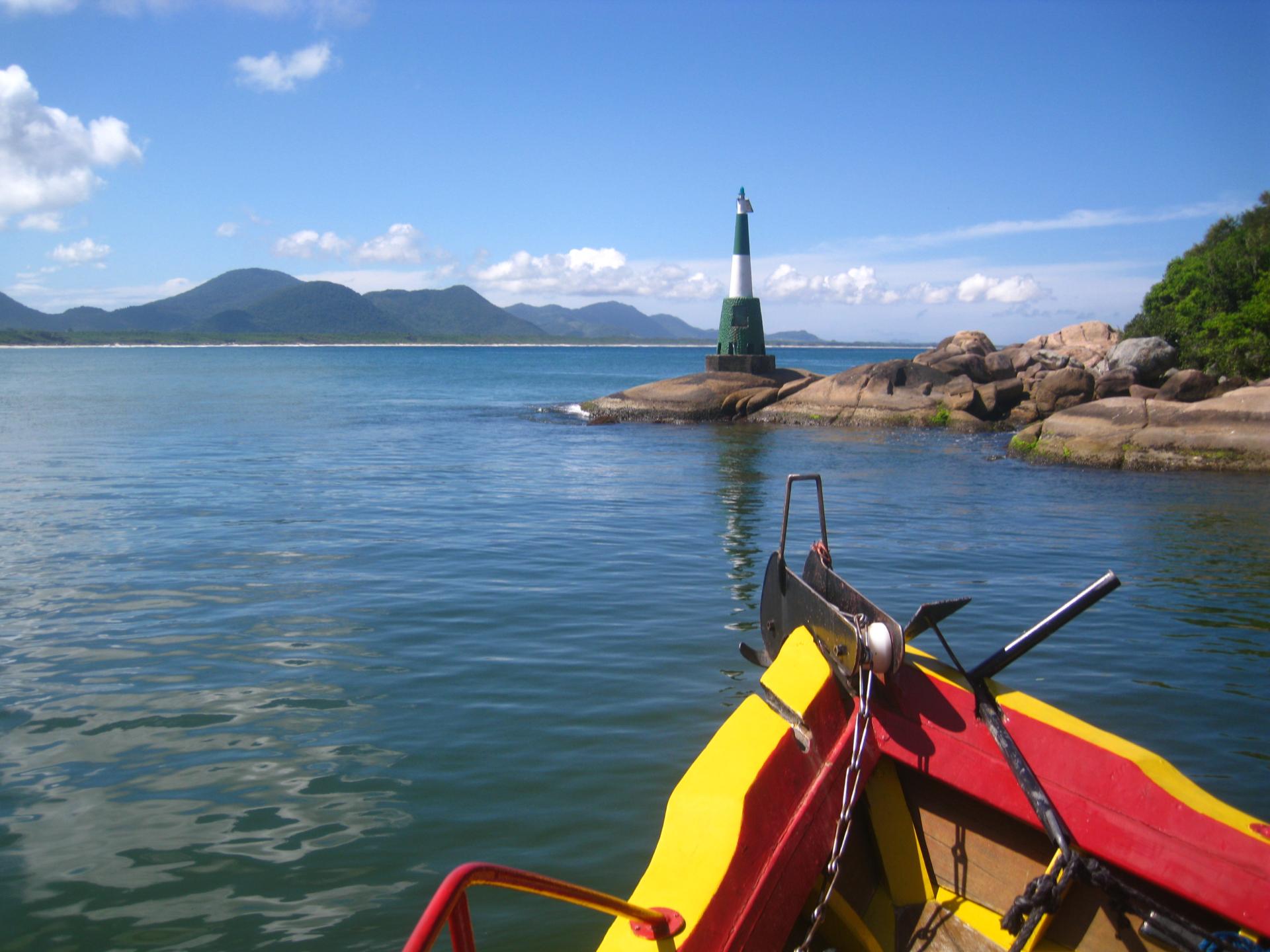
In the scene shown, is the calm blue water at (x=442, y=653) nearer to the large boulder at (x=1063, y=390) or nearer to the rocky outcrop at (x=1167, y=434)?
the rocky outcrop at (x=1167, y=434)

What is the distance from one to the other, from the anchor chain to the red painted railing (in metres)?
0.53

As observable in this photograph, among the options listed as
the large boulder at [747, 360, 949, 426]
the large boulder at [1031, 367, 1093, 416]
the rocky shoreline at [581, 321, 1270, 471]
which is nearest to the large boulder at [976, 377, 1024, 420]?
the rocky shoreline at [581, 321, 1270, 471]

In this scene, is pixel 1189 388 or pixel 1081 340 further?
pixel 1081 340

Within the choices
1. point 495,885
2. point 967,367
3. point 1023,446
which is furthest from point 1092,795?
point 967,367

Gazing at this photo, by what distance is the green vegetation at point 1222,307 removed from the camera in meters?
25.9

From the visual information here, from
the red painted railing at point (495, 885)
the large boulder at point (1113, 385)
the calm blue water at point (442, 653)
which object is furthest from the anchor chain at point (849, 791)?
the large boulder at point (1113, 385)

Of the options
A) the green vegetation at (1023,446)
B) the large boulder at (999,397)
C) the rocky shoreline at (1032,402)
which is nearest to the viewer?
the rocky shoreline at (1032,402)

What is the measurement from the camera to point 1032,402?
26125mm

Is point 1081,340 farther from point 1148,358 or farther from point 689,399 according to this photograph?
point 689,399

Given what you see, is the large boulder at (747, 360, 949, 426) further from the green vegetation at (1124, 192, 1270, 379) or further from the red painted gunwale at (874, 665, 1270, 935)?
the red painted gunwale at (874, 665, 1270, 935)

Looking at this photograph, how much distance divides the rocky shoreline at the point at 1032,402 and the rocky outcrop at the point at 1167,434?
0.07 ft

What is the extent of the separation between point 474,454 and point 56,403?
2184 cm

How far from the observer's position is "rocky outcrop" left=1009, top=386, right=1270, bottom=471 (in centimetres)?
1781

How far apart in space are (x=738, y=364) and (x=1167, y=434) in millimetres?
16150
